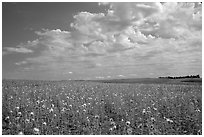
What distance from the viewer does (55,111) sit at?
935 cm

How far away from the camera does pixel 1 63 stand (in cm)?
934

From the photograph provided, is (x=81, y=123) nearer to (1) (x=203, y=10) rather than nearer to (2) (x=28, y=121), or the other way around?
(2) (x=28, y=121)

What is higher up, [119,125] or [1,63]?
[1,63]

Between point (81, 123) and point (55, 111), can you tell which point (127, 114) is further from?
point (55, 111)

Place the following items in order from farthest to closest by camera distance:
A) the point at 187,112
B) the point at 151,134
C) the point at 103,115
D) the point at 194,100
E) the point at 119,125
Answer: the point at 194,100 < the point at 187,112 < the point at 103,115 < the point at 119,125 < the point at 151,134

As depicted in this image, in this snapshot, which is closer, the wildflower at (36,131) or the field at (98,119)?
the wildflower at (36,131)

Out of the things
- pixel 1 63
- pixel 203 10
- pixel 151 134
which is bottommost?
pixel 151 134

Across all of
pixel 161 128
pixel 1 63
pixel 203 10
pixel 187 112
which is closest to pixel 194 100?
pixel 187 112

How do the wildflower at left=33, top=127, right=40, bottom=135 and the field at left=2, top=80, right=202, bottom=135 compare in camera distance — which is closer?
the wildflower at left=33, top=127, right=40, bottom=135

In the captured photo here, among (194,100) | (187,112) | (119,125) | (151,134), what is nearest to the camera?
(151,134)

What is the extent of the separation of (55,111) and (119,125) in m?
2.61

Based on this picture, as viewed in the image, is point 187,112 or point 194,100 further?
point 194,100

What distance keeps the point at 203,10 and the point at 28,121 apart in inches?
299

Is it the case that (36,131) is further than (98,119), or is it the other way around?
(98,119)
